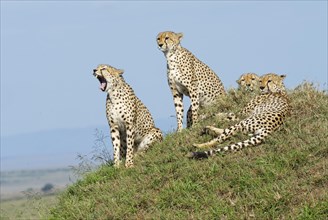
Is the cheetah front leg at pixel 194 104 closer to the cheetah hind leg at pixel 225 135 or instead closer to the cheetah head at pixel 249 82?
the cheetah head at pixel 249 82

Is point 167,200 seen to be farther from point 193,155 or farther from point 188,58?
point 188,58

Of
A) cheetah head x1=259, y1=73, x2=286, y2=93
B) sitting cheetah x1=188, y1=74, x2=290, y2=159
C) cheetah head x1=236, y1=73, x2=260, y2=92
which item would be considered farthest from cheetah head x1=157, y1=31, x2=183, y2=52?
sitting cheetah x1=188, y1=74, x2=290, y2=159

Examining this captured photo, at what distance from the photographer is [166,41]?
37.0 ft

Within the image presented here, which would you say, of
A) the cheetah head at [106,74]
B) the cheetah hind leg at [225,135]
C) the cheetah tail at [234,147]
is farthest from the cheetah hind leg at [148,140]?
the cheetah tail at [234,147]

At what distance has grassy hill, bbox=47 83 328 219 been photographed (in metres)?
7.70

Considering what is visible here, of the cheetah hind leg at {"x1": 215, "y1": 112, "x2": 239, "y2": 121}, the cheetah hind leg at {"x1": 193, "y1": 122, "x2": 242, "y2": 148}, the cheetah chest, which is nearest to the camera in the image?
the cheetah hind leg at {"x1": 193, "y1": 122, "x2": 242, "y2": 148}

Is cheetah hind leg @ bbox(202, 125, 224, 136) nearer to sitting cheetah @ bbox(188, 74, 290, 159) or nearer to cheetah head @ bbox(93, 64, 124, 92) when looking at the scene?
sitting cheetah @ bbox(188, 74, 290, 159)

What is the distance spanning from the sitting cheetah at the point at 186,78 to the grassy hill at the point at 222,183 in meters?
1.21

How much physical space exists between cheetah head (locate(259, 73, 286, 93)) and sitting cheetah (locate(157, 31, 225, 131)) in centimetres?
102

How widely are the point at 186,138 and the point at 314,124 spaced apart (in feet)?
5.20

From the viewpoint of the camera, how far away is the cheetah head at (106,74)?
10070 millimetres

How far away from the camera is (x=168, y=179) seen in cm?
889

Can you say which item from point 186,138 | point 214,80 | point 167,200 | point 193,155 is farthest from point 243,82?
point 167,200

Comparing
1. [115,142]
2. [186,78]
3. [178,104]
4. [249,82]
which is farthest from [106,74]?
[249,82]
